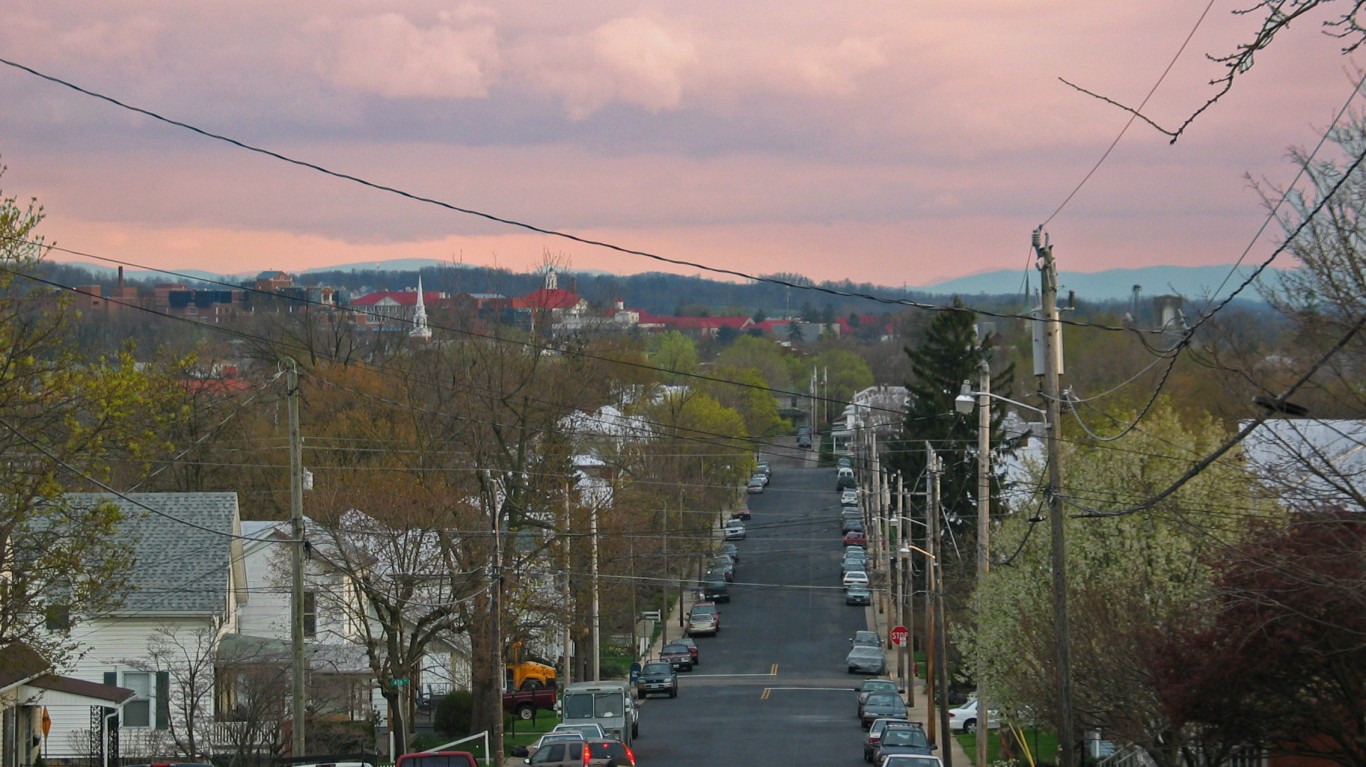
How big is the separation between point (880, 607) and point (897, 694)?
35.0 metres

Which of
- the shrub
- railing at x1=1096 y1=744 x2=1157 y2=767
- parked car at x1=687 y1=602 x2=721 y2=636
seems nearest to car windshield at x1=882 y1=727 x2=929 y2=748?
railing at x1=1096 y1=744 x2=1157 y2=767

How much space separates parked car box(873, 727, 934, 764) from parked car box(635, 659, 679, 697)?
1887 centimetres

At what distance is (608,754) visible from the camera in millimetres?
30516

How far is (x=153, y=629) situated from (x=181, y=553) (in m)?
2.38

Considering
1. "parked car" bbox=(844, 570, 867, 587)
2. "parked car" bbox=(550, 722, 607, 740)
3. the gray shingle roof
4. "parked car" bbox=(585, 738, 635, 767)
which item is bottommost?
"parked car" bbox=(844, 570, 867, 587)

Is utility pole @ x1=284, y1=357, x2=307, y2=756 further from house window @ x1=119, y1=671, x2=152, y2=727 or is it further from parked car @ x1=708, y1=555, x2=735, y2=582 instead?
parked car @ x1=708, y1=555, x2=735, y2=582

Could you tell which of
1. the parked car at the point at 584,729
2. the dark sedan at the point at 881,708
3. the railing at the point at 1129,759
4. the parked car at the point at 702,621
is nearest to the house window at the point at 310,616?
the parked car at the point at 584,729

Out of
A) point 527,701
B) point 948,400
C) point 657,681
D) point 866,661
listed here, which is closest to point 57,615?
point 527,701

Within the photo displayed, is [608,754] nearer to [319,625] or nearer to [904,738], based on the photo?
[904,738]

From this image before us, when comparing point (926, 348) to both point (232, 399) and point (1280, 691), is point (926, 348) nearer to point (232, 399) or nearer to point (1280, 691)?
point (232, 399)

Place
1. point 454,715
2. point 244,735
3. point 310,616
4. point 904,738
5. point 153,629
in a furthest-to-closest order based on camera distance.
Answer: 1. point 454,715
2. point 310,616
3. point 153,629
4. point 904,738
5. point 244,735

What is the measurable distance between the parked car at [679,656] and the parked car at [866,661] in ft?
23.0

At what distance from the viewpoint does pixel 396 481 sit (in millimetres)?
40031

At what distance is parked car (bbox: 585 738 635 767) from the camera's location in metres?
30.0
